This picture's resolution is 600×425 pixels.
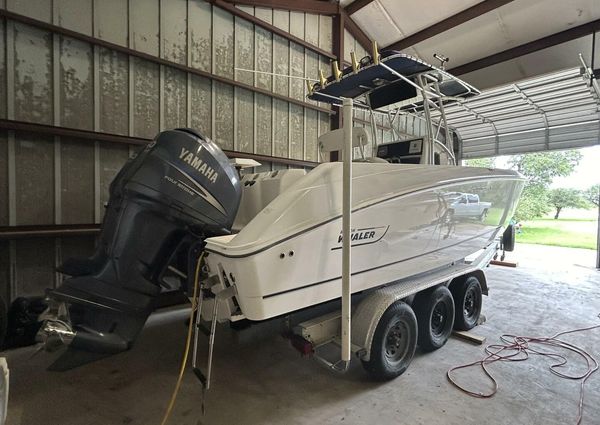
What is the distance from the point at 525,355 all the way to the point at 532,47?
459 centimetres

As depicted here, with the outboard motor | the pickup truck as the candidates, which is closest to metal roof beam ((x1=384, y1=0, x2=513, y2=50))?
the pickup truck

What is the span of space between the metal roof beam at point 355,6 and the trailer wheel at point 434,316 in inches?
172

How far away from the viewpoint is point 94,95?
116 inches

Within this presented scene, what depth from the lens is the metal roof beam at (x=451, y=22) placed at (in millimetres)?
4246

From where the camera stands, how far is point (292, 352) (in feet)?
8.20

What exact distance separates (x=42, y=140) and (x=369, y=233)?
2.85m

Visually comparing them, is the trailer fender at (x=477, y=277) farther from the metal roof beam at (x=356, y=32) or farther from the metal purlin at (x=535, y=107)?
the metal roof beam at (x=356, y=32)

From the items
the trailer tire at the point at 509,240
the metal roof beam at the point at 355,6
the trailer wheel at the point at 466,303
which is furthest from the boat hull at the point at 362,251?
the metal roof beam at the point at 355,6

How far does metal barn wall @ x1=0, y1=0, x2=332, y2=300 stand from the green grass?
509 inches

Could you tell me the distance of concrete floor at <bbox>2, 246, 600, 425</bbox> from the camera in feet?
5.67

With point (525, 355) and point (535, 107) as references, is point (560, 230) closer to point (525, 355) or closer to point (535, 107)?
point (535, 107)

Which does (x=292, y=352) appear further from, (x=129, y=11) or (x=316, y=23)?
(x=316, y=23)

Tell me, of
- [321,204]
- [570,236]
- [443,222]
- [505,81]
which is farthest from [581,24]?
[570,236]

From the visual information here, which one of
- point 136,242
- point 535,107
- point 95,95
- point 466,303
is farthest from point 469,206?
point 535,107
